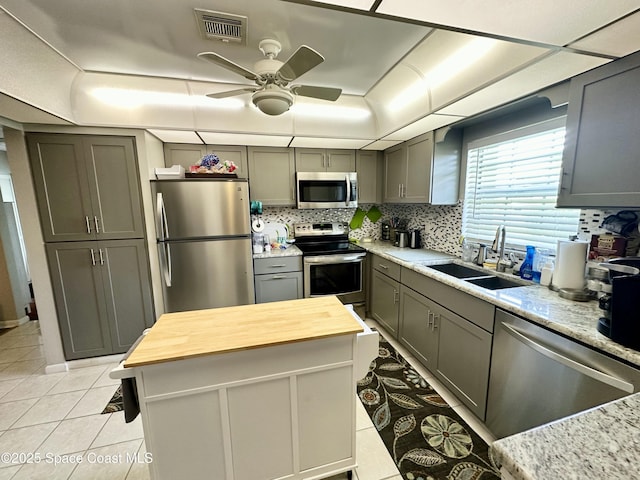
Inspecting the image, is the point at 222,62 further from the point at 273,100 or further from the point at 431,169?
the point at 431,169

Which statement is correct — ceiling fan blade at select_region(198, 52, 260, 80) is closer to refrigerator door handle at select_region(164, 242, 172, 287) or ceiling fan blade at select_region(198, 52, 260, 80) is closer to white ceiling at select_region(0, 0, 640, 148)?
white ceiling at select_region(0, 0, 640, 148)

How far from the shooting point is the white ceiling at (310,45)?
41.4 inches

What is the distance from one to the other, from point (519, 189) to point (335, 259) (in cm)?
185

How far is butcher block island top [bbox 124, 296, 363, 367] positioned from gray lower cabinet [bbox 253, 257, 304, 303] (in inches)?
54.9

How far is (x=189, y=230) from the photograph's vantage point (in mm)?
2572

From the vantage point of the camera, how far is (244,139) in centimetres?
281

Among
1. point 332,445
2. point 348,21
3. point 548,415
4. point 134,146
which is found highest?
point 348,21

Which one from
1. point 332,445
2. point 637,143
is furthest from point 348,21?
point 332,445

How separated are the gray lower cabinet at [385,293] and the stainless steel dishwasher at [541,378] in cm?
112

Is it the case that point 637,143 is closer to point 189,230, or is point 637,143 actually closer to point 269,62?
point 269,62

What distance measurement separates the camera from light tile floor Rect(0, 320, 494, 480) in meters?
1.51

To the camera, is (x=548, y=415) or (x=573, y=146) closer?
(x=548, y=415)

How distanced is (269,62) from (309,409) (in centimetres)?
203

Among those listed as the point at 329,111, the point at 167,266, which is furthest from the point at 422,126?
the point at 167,266
